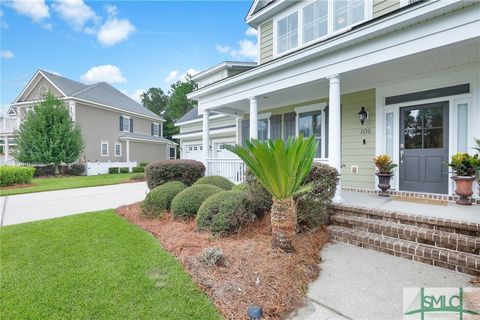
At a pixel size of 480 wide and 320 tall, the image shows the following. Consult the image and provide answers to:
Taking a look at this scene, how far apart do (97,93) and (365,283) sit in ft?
82.9

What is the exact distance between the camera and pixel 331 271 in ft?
10.3

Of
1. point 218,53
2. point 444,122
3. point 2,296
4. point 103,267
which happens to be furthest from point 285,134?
point 218,53

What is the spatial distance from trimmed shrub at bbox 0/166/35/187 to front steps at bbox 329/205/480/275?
1455 cm

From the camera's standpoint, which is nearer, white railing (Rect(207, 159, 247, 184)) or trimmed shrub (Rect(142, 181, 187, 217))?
trimmed shrub (Rect(142, 181, 187, 217))

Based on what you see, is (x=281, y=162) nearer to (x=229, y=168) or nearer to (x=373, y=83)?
(x=373, y=83)

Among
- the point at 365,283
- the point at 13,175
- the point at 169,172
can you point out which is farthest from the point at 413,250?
the point at 13,175

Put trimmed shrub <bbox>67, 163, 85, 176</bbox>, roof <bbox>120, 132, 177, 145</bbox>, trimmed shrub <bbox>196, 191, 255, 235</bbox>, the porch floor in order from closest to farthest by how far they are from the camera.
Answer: the porch floor, trimmed shrub <bbox>196, 191, 255, 235</bbox>, trimmed shrub <bbox>67, 163, 85, 176</bbox>, roof <bbox>120, 132, 177, 145</bbox>

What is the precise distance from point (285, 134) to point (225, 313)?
6.91 metres

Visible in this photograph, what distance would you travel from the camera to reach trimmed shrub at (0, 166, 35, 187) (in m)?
11.2

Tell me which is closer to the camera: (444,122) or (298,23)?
(444,122)

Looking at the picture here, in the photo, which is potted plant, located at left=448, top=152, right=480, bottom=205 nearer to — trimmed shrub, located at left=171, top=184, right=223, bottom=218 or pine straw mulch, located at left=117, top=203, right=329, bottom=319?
pine straw mulch, located at left=117, top=203, right=329, bottom=319

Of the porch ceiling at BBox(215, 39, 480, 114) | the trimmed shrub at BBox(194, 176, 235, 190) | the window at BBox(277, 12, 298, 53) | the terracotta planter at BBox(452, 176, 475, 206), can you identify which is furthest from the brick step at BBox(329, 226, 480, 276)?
the window at BBox(277, 12, 298, 53)

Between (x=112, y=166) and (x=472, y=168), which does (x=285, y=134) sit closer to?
(x=472, y=168)

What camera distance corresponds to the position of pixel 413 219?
149 inches
